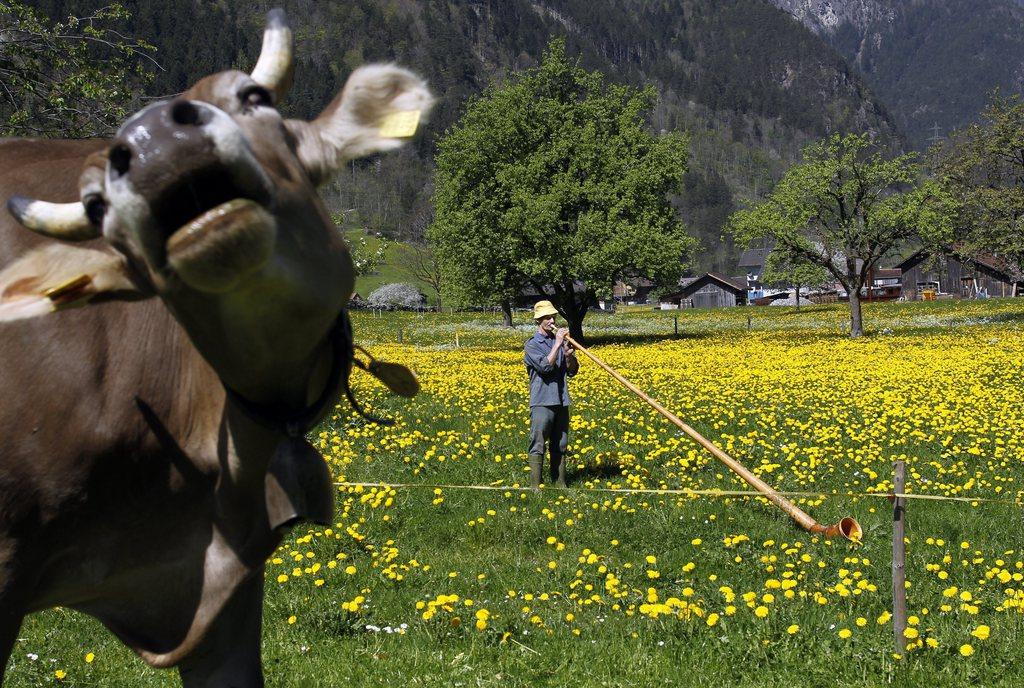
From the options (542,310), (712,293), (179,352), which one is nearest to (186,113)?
(179,352)

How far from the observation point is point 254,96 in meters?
1.81

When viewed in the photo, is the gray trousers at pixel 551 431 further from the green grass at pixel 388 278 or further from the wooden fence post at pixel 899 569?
the green grass at pixel 388 278

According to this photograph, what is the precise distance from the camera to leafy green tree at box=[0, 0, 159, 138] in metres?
9.80

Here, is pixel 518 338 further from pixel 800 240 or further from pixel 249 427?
pixel 249 427

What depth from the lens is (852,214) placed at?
132ft

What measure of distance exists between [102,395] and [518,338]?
1529 inches

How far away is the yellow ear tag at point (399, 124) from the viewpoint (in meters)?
1.93

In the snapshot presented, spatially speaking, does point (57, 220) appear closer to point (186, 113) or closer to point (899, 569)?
point (186, 113)

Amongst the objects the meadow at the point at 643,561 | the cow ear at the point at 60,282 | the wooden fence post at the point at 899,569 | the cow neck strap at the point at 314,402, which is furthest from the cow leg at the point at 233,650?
the wooden fence post at the point at 899,569

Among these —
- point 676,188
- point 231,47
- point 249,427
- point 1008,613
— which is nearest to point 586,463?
point 1008,613

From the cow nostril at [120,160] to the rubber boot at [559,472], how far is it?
815cm

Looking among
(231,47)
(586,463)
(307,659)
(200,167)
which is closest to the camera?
(200,167)

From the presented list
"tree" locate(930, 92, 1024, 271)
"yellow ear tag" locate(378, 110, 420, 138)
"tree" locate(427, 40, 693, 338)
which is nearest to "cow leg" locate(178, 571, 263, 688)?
"yellow ear tag" locate(378, 110, 420, 138)

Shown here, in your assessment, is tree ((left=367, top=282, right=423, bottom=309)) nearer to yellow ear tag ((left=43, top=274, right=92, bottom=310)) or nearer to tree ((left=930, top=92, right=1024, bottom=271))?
tree ((left=930, top=92, right=1024, bottom=271))
